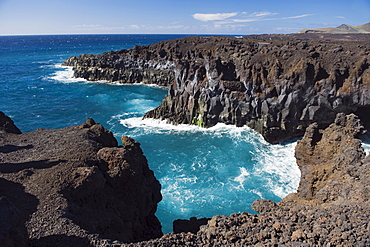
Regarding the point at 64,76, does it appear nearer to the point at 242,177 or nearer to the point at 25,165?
the point at 242,177

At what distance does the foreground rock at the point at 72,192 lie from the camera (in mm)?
11571

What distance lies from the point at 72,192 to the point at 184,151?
908 inches

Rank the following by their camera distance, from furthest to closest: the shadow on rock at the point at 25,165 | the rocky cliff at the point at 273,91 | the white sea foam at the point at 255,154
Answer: the rocky cliff at the point at 273,91, the white sea foam at the point at 255,154, the shadow on rock at the point at 25,165

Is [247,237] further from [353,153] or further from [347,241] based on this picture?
[353,153]

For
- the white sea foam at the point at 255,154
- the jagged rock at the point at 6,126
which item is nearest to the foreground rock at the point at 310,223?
the white sea foam at the point at 255,154

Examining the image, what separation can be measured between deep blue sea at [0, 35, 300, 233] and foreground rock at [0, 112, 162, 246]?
7734mm

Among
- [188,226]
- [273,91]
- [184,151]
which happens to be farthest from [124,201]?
[273,91]

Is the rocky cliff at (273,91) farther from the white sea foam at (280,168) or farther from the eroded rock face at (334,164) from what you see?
the eroded rock face at (334,164)

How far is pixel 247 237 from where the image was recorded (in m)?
11.8

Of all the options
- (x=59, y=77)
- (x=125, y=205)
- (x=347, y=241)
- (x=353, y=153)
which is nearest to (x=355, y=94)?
(x=353, y=153)

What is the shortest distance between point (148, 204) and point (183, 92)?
31.6 m

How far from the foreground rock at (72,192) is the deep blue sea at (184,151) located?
7734 mm

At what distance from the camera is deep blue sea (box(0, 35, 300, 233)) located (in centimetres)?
2658

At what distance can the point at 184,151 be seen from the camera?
36.8 m
